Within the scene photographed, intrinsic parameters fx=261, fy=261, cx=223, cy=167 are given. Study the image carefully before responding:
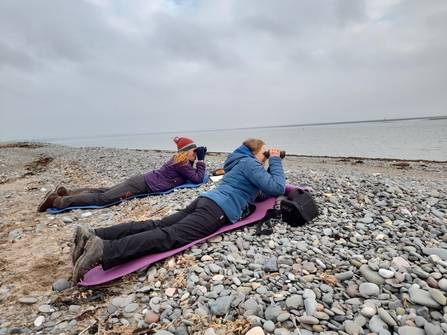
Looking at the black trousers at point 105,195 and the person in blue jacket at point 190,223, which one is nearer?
the person in blue jacket at point 190,223

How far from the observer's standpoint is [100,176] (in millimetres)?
10672

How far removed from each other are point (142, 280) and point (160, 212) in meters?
2.56

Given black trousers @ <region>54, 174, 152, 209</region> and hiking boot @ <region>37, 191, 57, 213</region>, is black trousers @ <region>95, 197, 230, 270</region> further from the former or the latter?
hiking boot @ <region>37, 191, 57, 213</region>

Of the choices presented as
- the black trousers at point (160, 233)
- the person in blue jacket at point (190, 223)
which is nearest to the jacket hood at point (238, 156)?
the person in blue jacket at point (190, 223)

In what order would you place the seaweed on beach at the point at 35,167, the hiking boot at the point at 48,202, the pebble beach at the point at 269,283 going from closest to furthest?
the pebble beach at the point at 269,283 < the hiking boot at the point at 48,202 < the seaweed on beach at the point at 35,167

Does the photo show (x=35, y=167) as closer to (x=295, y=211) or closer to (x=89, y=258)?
(x=89, y=258)

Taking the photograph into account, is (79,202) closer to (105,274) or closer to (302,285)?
(105,274)

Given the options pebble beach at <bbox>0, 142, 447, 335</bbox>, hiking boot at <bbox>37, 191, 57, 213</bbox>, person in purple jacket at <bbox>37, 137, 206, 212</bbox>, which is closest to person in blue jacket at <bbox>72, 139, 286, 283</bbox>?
pebble beach at <bbox>0, 142, 447, 335</bbox>

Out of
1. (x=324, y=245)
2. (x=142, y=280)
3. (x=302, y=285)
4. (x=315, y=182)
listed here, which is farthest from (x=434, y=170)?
(x=142, y=280)

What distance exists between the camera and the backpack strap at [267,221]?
164 inches

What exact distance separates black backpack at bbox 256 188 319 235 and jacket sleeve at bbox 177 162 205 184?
3280 millimetres

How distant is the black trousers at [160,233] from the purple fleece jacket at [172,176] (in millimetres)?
3201

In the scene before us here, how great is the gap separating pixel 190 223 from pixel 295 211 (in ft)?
5.90

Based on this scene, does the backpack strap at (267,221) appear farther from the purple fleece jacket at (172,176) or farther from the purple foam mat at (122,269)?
the purple fleece jacket at (172,176)
